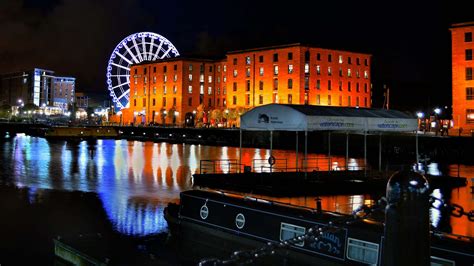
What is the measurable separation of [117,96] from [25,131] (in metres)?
23.9

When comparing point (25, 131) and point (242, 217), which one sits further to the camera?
point (25, 131)

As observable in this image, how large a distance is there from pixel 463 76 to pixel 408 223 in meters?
83.2

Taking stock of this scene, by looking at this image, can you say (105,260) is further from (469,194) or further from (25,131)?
(25,131)

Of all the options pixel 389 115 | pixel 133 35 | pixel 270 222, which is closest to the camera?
pixel 270 222

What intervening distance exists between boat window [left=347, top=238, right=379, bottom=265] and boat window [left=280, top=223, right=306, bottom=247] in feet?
4.82

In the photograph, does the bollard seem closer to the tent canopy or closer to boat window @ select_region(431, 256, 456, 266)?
boat window @ select_region(431, 256, 456, 266)

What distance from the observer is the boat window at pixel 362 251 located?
37.3ft

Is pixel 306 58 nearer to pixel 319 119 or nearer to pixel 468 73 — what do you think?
pixel 468 73

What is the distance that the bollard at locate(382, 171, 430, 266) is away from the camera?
4086mm

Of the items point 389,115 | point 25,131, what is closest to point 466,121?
point 389,115

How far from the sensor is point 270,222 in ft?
47.9

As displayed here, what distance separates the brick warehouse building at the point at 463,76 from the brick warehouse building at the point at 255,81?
32401mm

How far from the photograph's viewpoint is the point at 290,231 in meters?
13.8

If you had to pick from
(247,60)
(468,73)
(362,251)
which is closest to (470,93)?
(468,73)
